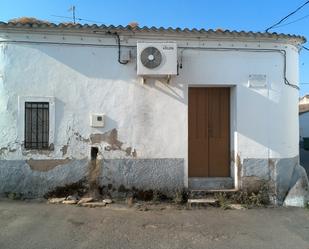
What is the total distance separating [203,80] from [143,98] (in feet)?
4.59

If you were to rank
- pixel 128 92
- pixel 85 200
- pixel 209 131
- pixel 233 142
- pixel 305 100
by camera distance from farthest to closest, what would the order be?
pixel 305 100 < pixel 209 131 < pixel 233 142 < pixel 128 92 < pixel 85 200

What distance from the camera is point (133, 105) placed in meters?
8.29

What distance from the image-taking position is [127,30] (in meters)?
8.08

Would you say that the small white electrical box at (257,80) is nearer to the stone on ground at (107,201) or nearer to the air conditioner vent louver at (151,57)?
the air conditioner vent louver at (151,57)

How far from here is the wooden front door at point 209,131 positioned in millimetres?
8766

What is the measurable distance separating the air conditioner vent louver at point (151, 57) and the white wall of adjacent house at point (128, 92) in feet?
1.29

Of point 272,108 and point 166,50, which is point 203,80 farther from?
point 272,108

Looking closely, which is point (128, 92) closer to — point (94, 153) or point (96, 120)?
point (96, 120)

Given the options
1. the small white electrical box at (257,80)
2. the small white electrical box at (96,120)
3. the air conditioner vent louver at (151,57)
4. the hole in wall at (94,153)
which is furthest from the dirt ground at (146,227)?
the air conditioner vent louver at (151,57)

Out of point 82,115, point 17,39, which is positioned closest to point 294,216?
point 82,115

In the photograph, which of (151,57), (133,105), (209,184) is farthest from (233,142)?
(151,57)

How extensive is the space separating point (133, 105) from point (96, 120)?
875 millimetres

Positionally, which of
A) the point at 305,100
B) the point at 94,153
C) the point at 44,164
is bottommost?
the point at 44,164

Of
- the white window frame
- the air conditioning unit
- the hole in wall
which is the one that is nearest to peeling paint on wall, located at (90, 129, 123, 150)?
the hole in wall
